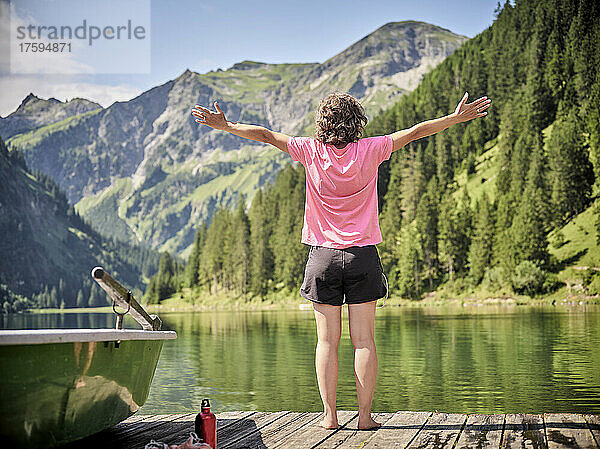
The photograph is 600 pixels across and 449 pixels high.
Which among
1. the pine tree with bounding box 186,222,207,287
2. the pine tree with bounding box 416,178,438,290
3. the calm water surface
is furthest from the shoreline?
the calm water surface

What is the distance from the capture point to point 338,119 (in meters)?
6.37

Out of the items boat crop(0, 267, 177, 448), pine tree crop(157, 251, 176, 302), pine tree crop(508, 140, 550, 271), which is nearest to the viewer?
boat crop(0, 267, 177, 448)

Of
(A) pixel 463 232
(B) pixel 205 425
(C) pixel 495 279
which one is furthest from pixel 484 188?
(B) pixel 205 425

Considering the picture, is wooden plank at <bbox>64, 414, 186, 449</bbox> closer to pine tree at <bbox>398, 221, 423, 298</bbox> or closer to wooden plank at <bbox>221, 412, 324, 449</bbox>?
wooden plank at <bbox>221, 412, 324, 449</bbox>

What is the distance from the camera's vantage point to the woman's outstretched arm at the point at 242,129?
20.9ft

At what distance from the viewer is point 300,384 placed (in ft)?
61.5

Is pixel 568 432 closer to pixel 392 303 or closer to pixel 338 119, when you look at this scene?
pixel 338 119

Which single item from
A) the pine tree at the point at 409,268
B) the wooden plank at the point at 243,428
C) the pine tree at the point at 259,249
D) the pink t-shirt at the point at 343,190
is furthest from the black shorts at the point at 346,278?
the pine tree at the point at 259,249

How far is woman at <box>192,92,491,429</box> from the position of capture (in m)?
6.21

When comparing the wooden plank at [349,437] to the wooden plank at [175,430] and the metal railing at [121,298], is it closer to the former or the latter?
the wooden plank at [175,430]

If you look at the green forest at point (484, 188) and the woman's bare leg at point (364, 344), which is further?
the green forest at point (484, 188)

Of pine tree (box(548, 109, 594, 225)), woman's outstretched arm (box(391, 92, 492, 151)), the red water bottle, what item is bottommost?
the red water bottle

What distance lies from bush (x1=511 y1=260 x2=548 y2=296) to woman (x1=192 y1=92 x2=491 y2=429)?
2846 inches

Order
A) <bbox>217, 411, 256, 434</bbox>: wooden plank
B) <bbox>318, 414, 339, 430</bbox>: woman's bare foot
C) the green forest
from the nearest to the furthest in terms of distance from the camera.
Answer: <bbox>318, 414, 339, 430</bbox>: woman's bare foot, <bbox>217, 411, 256, 434</bbox>: wooden plank, the green forest
